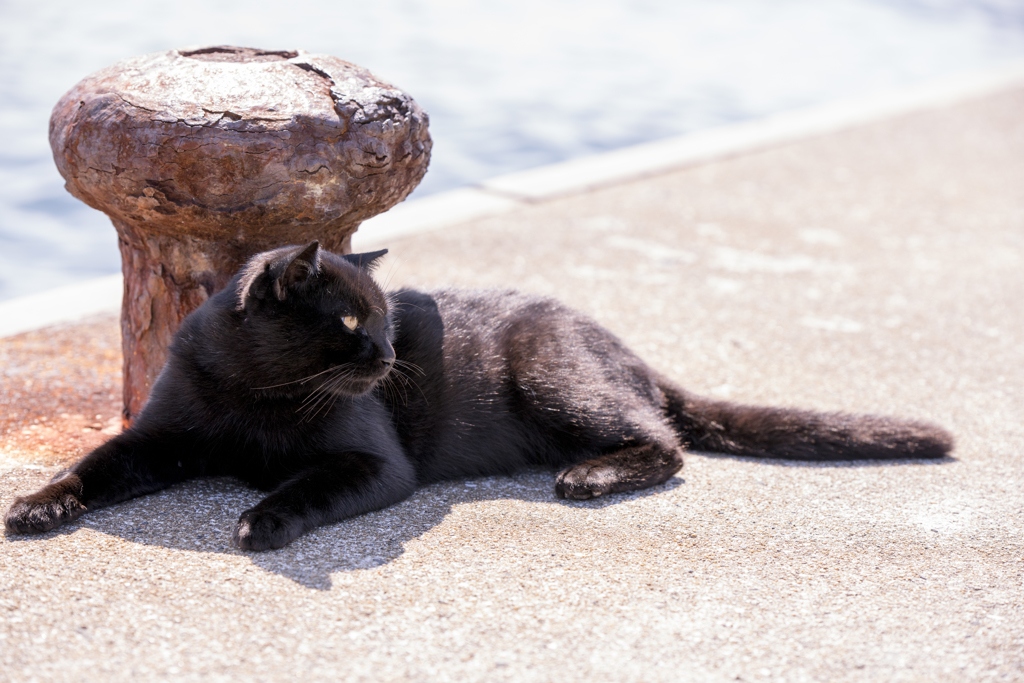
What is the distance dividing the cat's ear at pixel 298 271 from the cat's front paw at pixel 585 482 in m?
0.88

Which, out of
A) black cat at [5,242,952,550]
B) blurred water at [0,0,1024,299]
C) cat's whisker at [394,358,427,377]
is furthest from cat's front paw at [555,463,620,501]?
blurred water at [0,0,1024,299]

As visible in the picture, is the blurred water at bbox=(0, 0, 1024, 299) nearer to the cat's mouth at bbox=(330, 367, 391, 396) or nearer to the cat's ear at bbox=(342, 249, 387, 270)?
the cat's ear at bbox=(342, 249, 387, 270)

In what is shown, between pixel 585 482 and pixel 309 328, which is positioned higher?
pixel 309 328

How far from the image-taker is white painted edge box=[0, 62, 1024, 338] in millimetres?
3854

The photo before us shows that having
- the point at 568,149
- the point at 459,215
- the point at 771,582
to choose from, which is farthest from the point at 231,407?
the point at 568,149

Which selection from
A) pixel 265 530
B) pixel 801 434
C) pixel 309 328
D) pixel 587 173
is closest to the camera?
pixel 265 530

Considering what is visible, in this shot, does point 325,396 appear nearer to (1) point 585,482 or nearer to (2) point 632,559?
(1) point 585,482

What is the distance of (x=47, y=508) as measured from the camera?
2.13 meters

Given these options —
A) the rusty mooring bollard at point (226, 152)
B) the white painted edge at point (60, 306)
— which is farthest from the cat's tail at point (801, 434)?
the white painted edge at point (60, 306)

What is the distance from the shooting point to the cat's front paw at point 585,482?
2.51 m

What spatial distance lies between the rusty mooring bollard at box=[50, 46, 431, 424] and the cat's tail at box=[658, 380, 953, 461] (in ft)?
3.82

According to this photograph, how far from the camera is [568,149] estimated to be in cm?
867

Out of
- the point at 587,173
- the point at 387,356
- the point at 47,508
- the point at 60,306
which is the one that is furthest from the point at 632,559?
the point at 587,173

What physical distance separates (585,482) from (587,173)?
12.9 feet
